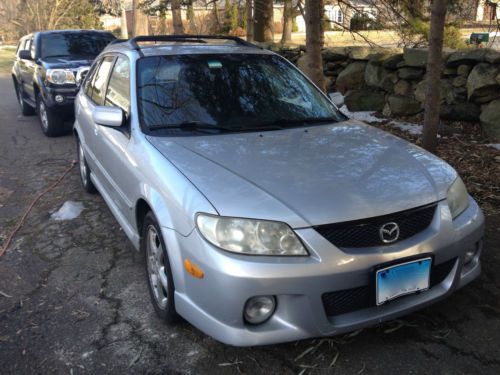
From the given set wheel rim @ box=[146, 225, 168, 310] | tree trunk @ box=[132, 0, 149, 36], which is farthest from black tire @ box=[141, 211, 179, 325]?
tree trunk @ box=[132, 0, 149, 36]

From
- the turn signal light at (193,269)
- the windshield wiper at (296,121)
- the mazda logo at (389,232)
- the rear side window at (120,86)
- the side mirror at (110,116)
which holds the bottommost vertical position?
the turn signal light at (193,269)

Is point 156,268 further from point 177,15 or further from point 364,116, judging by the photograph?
point 177,15

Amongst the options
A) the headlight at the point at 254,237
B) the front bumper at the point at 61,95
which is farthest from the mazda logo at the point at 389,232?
the front bumper at the point at 61,95

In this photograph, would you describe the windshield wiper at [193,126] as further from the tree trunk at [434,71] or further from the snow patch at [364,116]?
the snow patch at [364,116]

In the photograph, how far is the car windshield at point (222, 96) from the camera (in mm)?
3387

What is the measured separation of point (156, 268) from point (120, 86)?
1610 millimetres

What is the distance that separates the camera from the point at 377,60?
26.0ft

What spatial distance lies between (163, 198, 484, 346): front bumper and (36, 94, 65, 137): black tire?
6.42 metres

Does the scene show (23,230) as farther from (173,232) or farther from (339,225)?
(339,225)

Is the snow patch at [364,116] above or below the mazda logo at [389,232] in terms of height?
below

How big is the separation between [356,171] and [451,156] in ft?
11.2

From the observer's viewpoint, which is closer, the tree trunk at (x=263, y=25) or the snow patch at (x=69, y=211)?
the snow patch at (x=69, y=211)

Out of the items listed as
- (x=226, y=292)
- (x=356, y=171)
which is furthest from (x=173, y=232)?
(x=356, y=171)

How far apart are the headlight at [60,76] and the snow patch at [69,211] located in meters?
3.54
